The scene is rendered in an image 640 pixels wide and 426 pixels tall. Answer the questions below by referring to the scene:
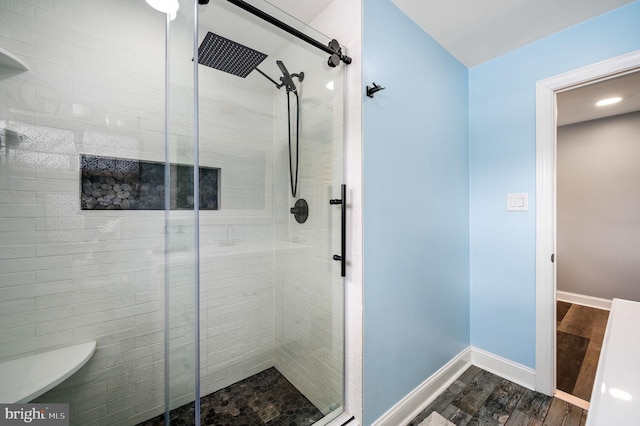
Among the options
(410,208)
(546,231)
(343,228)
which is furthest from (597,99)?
(343,228)

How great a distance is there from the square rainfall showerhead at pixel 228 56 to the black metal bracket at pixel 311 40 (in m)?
0.20

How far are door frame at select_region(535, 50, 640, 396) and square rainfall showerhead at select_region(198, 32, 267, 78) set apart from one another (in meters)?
1.88

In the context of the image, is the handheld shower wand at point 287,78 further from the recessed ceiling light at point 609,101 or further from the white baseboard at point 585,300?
the white baseboard at point 585,300

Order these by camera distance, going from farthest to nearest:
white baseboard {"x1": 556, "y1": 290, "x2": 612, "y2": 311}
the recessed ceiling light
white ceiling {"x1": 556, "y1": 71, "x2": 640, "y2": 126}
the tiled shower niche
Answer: white baseboard {"x1": 556, "y1": 290, "x2": 612, "y2": 311} < the recessed ceiling light < white ceiling {"x1": 556, "y1": 71, "x2": 640, "y2": 126} < the tiled shower niche

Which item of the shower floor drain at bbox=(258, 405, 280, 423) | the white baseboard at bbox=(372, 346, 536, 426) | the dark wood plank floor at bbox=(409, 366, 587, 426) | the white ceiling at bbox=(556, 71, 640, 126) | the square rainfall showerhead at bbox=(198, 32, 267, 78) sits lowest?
the dark wood plank floor at bbox=(409, 366, 587, 426)

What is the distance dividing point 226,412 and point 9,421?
843 mm

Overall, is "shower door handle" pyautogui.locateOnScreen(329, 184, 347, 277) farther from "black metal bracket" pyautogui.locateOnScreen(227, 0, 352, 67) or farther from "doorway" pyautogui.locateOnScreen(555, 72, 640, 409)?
"doorway" pyautogui.locateOnScreen(555, 72, 640, 409)

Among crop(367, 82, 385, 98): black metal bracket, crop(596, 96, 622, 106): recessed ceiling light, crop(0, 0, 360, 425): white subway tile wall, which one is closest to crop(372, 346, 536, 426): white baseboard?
crop(0, 0, 360, 425): white subway tile wall

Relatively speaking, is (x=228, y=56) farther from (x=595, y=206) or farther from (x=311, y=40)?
(x=595, y=206)

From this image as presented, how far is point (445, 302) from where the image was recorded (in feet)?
6.24

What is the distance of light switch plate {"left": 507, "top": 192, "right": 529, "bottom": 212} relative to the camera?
1.85m

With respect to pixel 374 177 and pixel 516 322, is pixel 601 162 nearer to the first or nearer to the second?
pixel 516 322

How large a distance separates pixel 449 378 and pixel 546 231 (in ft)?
4.09

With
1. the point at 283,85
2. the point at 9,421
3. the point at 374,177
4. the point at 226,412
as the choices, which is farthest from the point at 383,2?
the point at 9,421
